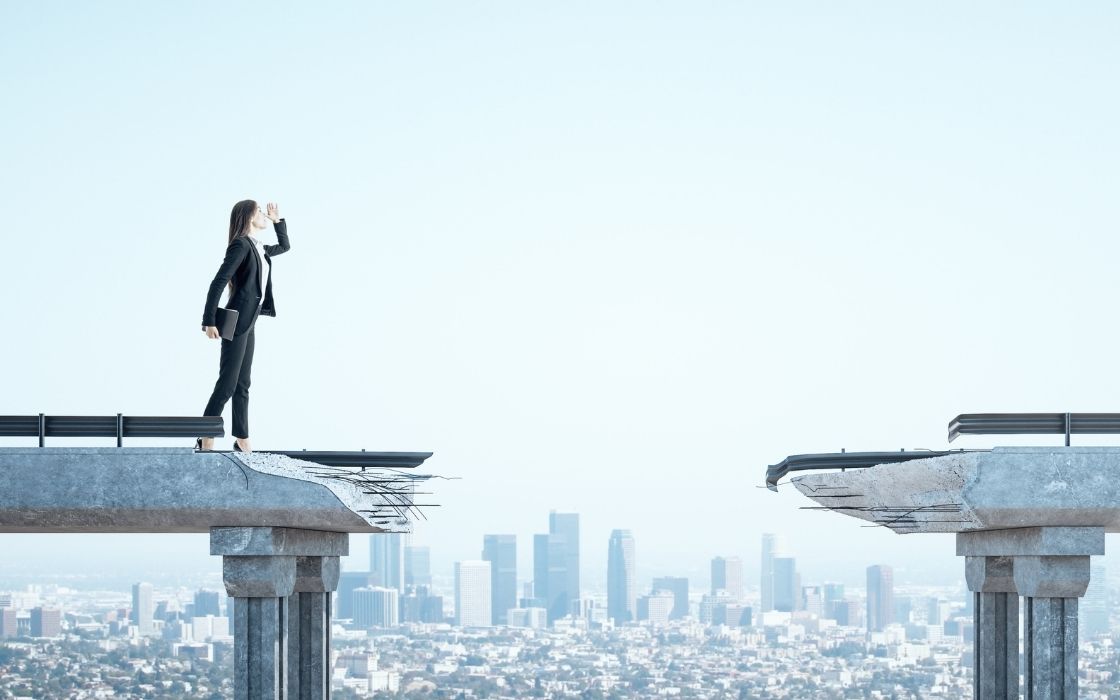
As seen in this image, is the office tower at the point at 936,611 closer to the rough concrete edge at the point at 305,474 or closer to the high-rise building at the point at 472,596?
the high-rise building at the point at 472,596

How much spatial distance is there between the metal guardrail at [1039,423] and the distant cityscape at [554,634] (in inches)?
3321

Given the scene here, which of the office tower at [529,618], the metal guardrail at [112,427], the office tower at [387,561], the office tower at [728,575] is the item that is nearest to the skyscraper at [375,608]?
the office tower at [387,561]

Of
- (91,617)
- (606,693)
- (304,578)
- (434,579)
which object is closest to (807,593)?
(434,579)

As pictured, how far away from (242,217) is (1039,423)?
9.31 m

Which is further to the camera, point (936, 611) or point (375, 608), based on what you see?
point (936, 611)

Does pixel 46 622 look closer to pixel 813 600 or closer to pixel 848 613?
pixel 848 613

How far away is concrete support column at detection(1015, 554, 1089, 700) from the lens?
67.1 ft

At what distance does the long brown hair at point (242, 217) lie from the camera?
20125 mm

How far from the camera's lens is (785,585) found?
18188 centimetres

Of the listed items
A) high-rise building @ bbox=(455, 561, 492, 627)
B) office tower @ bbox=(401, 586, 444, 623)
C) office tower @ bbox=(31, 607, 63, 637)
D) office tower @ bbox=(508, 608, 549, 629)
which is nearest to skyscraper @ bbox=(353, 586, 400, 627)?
office tower @ bbox=(401, 586, 444, 623)

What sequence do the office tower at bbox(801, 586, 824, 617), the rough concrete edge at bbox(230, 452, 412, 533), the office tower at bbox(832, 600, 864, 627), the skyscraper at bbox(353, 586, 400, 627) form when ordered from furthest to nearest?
the office tower at bbox(801, 586, 824, 617), the office tower at bbox(832, 600, 864, 627), the skyscraper at bbox(353, 586, 400, 627), the rough concrete edge at bbox(230, 452, 412, 533)

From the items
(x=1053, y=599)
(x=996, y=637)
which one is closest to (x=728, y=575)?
(x=996, y=637)

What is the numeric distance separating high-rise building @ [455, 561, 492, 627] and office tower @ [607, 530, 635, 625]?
40.9ft

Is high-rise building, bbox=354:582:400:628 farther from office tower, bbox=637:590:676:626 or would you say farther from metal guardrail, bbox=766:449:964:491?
metal guardrail, bbox=766:449:964:491
